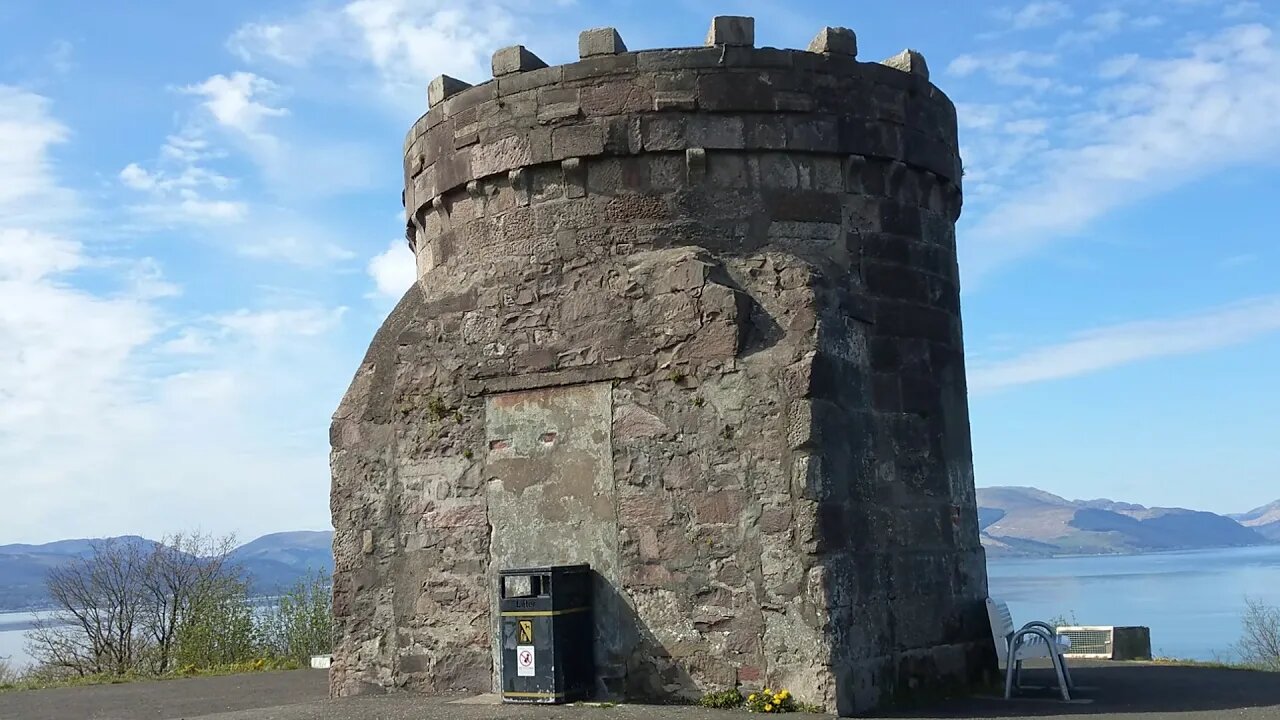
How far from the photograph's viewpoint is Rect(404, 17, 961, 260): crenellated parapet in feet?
28.8

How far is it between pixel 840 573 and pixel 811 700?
0.83m

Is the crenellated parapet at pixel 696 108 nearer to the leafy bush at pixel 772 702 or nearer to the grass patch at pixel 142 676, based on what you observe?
the leafy bush at pixel 772 702

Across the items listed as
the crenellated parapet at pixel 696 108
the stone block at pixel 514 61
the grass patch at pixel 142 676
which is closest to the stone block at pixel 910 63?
the crenellated parapet at pixel 696 108

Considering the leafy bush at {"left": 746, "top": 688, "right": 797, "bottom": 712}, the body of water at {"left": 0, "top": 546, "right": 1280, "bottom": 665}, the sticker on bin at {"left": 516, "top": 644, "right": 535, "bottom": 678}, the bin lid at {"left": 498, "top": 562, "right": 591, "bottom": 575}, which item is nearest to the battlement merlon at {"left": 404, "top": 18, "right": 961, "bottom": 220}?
the bin lid at {"left": 498, "top": 562, "right": 591, "bottom": 575}

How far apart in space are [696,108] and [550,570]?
3.44 metres

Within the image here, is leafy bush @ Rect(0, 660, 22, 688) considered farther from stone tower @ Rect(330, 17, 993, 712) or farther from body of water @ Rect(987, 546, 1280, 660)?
body of water @ Rect(987, 546, 1280, 660)

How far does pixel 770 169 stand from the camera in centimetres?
886

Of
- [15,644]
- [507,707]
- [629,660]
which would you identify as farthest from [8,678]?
[15,644]

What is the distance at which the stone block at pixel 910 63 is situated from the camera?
31.2 ft

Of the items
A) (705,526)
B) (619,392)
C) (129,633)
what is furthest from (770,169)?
(129,633)

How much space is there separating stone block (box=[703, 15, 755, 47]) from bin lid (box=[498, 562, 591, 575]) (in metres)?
3.90

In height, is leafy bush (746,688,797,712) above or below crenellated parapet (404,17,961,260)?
below

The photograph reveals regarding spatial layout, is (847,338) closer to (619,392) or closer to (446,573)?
(619,392)

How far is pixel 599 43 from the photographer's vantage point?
8.97 m
